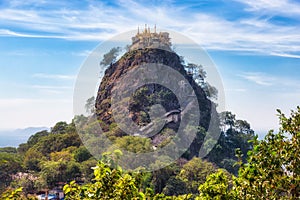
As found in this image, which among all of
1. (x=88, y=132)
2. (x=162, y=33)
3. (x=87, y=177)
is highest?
(x=162, y=33)

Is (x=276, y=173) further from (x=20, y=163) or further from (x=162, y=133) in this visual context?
(x=162, y=133)

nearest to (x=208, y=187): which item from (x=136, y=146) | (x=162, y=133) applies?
(x=136, y=146)

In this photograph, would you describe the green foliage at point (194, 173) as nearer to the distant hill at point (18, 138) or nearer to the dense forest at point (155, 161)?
the dense forest at point (155, 161)

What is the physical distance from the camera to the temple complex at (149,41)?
43.4 m

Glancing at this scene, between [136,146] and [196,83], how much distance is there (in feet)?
56.2

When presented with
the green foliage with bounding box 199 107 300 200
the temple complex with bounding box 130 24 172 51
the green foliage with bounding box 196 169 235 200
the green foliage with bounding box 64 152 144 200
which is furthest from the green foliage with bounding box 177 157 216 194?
the green foliage with bounding box 64 152 144 200

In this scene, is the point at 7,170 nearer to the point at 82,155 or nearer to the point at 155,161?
the point at 82,155

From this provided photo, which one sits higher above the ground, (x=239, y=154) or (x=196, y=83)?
(x=196, y=83)

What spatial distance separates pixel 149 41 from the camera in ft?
146

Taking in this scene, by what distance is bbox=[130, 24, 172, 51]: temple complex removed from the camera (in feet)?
143

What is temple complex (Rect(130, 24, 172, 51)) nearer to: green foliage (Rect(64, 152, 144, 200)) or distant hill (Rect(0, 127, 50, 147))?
green foliage (Rect(64, 152, 144, 200))

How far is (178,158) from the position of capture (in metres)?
33.5

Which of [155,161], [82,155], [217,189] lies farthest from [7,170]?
[217,189]

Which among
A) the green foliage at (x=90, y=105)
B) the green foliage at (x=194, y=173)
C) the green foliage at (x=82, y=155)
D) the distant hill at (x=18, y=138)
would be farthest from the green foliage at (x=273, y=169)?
the distant hill at (x=18, y=138)
